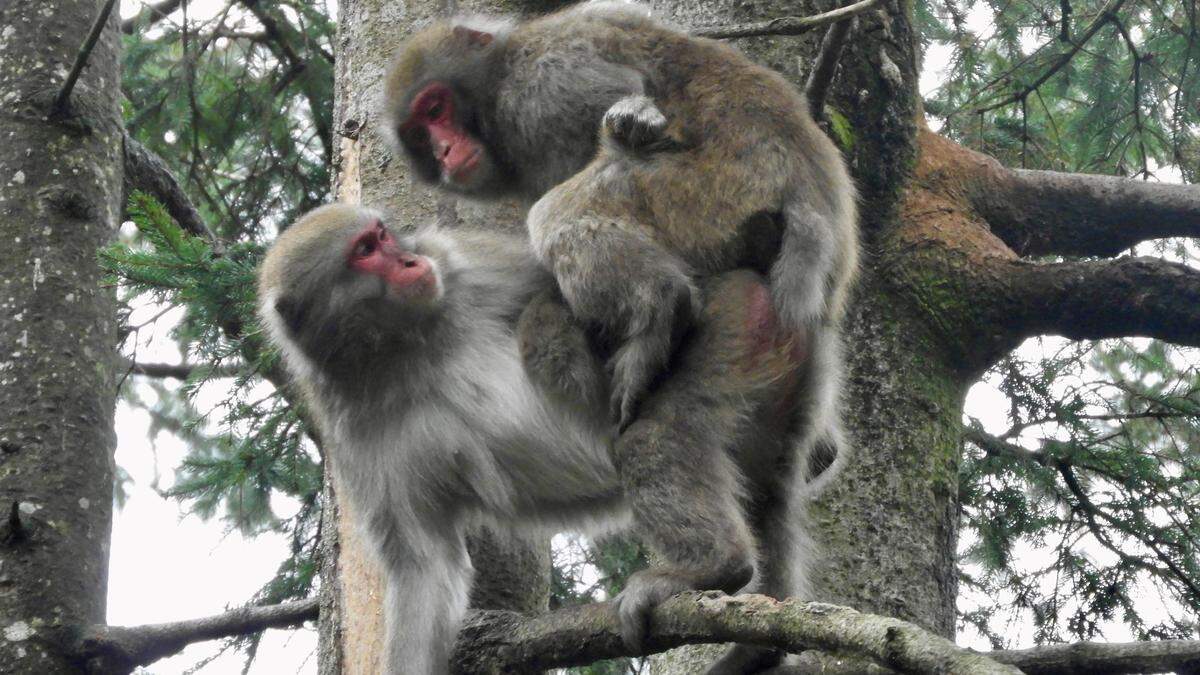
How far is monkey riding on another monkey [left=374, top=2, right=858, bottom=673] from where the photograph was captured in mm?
3920

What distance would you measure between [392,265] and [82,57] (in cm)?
161

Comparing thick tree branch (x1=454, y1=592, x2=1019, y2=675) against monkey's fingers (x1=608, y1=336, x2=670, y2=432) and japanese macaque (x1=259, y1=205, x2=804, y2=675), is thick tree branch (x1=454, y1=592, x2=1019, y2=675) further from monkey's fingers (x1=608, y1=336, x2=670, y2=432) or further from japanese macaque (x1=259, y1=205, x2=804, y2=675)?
monkey's fingers (x1=608, y1=336, x2=670, y2=432)

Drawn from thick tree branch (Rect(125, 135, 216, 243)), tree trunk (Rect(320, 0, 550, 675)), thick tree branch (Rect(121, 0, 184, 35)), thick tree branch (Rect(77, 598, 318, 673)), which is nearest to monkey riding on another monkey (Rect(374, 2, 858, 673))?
tree trunk (Rect(320, 0, 550, 675))

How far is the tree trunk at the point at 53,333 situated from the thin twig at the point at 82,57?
0.06 metres

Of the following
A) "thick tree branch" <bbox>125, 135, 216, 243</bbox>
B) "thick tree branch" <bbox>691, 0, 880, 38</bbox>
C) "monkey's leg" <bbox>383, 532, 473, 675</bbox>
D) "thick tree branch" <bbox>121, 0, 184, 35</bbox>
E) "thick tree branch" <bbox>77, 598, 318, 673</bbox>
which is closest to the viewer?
"thick tree branch" <bbox>691, 0, 880, 38</bbox>

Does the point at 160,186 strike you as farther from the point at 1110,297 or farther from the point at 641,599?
the point at 1110,297

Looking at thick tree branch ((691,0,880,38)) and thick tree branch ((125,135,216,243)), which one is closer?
thick tree branch ((691,0,880,38))

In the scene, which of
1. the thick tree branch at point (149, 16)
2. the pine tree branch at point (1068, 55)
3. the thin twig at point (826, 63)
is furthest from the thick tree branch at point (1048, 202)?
the thick tree branch at point (149, 16)

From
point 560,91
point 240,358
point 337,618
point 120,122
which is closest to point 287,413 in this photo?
point 240,358

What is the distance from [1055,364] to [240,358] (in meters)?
4.02

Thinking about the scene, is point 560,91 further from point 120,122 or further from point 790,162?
point 120,122

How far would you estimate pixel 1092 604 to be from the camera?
6.46 m

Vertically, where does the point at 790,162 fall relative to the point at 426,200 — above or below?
below

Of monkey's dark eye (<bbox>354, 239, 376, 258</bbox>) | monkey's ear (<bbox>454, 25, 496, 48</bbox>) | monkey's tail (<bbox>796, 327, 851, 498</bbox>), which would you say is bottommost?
monkey's tail (<bbox>796, 327, 851, 498</bbox>)
